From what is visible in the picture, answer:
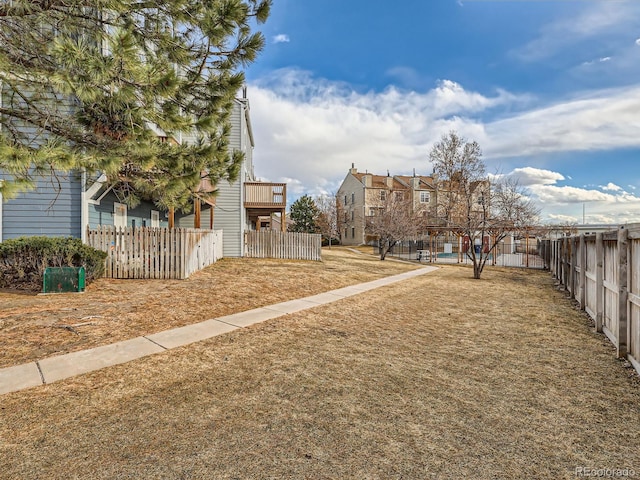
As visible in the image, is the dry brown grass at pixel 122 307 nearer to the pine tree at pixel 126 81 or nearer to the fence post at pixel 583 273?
the pine tree at pixel 126 81

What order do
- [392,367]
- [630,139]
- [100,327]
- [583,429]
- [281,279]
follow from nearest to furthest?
[583,429]
[392,367]
[100,327]
[281,279]
[630,139]

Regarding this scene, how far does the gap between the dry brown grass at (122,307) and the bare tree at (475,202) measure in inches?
358

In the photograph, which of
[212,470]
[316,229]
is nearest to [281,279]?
[212,470]

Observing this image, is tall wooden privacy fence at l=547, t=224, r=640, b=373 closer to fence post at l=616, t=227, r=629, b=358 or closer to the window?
fence post at l=616, t=227, r=629, b=358

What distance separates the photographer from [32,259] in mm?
8008

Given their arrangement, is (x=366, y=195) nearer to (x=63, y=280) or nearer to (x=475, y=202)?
(x=475, y=202)

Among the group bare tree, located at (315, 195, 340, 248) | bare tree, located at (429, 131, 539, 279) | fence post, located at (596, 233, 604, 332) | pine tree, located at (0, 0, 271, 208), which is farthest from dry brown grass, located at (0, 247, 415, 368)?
bare tree, located at (315, 195, 340, 248)

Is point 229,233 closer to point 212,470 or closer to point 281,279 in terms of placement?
point 281,279

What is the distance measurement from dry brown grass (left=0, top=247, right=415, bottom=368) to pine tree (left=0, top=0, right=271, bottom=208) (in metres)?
2.14

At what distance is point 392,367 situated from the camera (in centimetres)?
415

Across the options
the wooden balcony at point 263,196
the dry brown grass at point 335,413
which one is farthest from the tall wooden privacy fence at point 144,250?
the wooden balcony at point 263,196

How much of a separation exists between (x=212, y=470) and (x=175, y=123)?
4578mm

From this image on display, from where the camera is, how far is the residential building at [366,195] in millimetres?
42338

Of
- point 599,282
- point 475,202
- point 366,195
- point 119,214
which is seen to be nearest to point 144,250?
point 119,214
